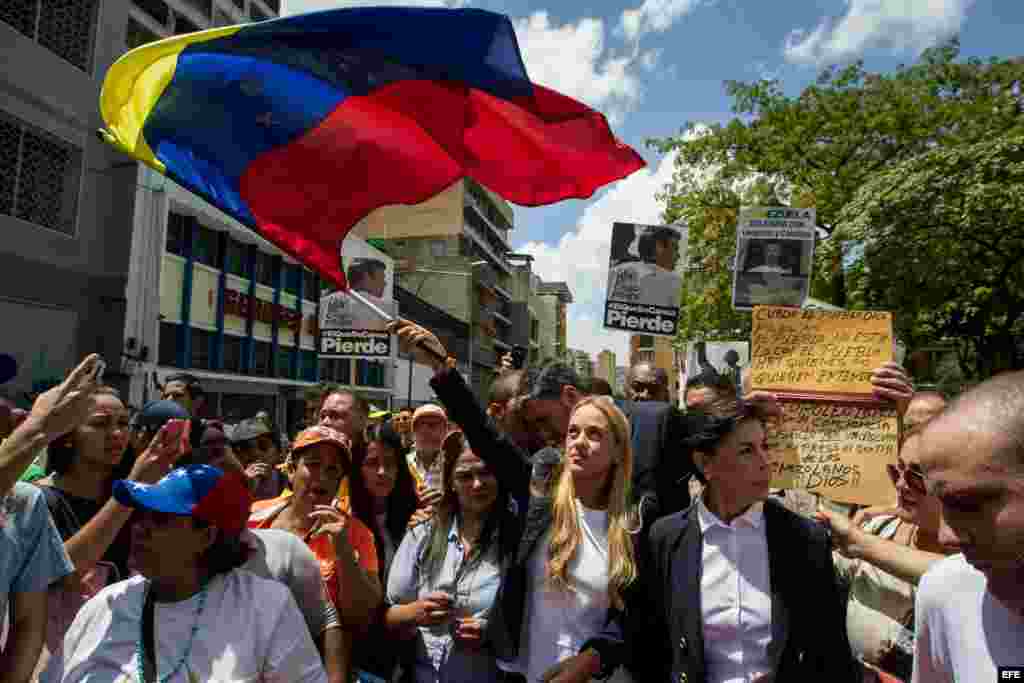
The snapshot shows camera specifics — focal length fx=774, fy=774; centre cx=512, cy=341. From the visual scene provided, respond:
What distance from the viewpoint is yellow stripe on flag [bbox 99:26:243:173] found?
380 cm

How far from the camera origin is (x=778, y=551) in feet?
8.31

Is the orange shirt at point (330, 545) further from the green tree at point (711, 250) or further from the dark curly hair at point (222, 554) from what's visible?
the green tree at point (711, 250)

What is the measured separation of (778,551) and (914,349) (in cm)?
2082

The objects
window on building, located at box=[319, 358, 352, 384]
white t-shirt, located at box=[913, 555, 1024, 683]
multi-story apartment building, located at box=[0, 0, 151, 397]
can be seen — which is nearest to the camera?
white t-shirt, located at box=[913, 555, 1024, 683]

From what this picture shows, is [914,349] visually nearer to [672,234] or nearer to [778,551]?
[672,234]

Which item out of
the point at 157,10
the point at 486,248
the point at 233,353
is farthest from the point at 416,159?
the point at 486,248

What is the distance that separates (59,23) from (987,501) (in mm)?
19142

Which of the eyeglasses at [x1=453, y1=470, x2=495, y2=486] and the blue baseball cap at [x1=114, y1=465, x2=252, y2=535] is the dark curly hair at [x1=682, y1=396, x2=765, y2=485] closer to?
the eyeglasses at [x1=453, y1=470, x2=495, y2=486]

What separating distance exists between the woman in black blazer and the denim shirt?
0.61 meters

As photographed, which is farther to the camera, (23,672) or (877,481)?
(877,481)

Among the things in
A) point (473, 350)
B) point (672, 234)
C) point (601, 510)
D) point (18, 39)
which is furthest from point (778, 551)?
point (473, 350)

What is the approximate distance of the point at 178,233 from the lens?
23.6 meters

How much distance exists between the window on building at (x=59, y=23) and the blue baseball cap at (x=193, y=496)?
15.6 meters

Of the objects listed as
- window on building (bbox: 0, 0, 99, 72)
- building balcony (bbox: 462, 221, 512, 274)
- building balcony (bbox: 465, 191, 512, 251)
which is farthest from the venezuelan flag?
building balcony (bbox: 465, 191, 512, 251)
